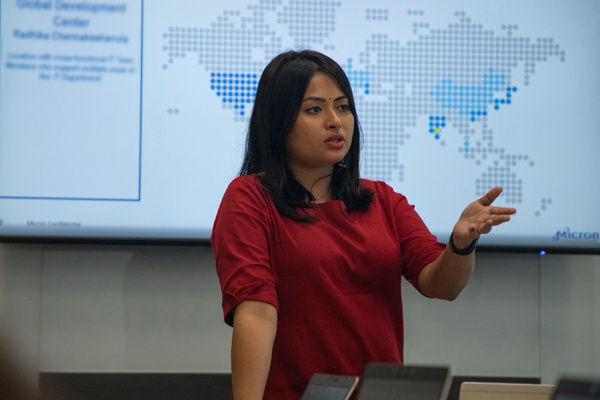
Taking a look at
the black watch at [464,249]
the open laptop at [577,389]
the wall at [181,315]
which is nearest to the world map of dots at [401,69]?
the wall at [181,315]

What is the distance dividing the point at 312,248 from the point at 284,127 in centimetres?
30

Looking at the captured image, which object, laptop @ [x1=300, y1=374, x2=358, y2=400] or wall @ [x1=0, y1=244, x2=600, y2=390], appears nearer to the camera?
laptop @ [x1=300, y1=374, x2=358, y2=400]

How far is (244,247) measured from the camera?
174 cm

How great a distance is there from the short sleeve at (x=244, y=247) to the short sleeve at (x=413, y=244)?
1.16 feet

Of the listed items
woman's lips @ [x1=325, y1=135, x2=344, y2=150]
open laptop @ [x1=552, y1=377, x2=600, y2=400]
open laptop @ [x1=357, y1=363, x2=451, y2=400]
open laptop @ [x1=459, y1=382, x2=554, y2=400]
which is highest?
woman's lips @ [x1=325, y1=135, x2=344, y2=150]

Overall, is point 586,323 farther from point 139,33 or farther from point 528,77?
point 139,33

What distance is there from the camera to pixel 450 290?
1.81 metres

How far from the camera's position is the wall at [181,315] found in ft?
9.30

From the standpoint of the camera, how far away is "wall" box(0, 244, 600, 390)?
2.83m

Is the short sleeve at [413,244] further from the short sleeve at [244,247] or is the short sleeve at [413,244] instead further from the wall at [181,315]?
the wall at [181,315]

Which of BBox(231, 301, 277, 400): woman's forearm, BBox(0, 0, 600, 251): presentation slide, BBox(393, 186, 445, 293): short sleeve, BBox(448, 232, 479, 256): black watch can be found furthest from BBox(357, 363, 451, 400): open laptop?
BBox(0, 0, 600, 251): presentation slide

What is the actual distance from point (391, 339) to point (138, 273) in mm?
1299

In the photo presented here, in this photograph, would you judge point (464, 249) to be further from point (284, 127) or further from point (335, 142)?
point (284, 127)

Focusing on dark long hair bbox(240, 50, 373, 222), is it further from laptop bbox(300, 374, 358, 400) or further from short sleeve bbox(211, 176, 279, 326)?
laptop bbox(300, 374, 358, 400)
